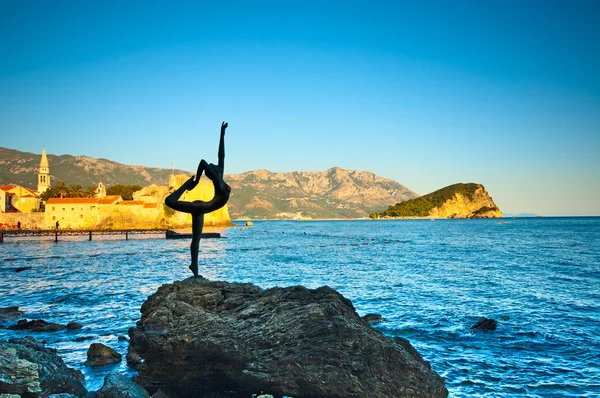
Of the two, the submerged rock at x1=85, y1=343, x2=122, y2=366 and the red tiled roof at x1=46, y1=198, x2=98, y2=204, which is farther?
the red tiled roof at x1=46, y1=198, x2=98, y2=204

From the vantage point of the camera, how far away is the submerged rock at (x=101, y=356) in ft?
→ 41.9

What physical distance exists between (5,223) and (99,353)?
114 meters

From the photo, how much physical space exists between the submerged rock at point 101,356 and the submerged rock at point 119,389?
4913 mm

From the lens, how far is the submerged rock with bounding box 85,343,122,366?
12.8 meters

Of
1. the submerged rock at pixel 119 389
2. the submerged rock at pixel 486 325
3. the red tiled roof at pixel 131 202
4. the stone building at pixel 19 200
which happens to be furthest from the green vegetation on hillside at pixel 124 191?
the submerged rock at pixel 119 389

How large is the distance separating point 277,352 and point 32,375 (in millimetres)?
4239

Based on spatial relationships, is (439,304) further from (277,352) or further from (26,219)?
(26,219)

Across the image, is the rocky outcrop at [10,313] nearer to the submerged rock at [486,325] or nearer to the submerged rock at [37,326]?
the submerged rock at [37,326]

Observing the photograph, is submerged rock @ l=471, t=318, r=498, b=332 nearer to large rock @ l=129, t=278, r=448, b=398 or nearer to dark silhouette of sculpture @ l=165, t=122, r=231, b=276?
large rock @ l=129, t=278, r=448, b=398

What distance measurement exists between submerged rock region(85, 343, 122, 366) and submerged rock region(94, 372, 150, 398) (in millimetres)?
4913

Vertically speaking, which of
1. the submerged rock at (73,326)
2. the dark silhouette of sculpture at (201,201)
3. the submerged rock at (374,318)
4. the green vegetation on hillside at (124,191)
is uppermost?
the green vegetation on hillside at (124,191)

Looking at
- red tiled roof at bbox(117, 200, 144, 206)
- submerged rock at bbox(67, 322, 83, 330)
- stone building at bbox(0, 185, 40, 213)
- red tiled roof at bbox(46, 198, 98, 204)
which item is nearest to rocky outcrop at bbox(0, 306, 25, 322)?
submerged rock at bbox(67, 322, 83, 330)

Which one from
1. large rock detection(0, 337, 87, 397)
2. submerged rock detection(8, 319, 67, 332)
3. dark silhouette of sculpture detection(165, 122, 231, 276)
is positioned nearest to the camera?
large rock detection(0, 337, 87, 397)

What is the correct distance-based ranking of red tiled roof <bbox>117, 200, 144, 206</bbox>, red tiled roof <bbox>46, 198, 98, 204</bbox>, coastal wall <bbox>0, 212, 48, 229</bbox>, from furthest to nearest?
1. red tiled roof <bbox>117, 200, 144, 206</bbox>
2. red tiled roof <bbox>46, 198, 98, 204</bbox>
3. coastal wall <bbox>0, 212, 48, 229</bbox>
